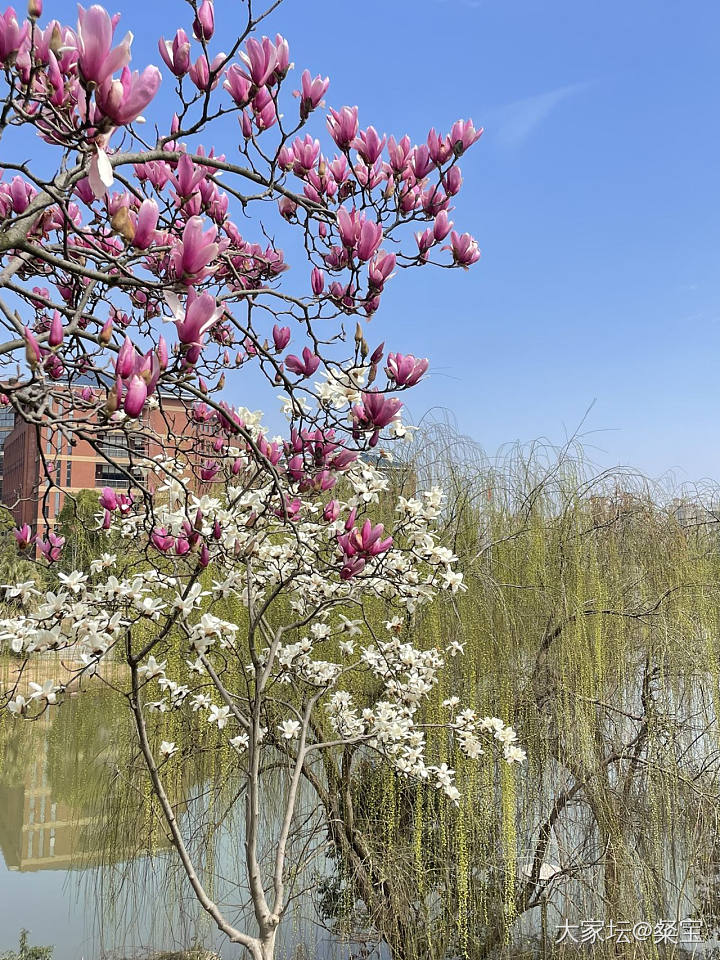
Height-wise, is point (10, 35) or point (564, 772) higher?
point (10, 35)

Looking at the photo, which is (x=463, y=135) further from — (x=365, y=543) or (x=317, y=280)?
(x=365, y=543)

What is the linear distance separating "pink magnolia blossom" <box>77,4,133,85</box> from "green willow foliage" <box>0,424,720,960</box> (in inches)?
84.4

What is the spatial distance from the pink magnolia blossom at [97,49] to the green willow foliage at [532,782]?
7.03ft

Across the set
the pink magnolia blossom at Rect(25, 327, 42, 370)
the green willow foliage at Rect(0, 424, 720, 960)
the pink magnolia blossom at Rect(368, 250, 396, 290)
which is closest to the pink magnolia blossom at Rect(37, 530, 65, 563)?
the pink magnolia blossom at Rect(25, 327, 42, 370)

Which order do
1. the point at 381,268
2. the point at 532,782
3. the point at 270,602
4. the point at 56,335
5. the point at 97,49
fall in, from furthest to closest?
the point at 532,782, the point at 270,602, the point at 381,268, the point at 56,335, the point at 97,49

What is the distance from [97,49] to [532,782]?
246cm

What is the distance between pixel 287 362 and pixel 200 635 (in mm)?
867

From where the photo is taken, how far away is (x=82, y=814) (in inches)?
131

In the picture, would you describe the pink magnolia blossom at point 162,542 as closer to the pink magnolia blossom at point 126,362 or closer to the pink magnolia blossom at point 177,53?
the pink magnolia blossom at point 126,362

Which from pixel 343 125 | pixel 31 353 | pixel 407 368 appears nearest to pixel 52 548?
pixel 31 353

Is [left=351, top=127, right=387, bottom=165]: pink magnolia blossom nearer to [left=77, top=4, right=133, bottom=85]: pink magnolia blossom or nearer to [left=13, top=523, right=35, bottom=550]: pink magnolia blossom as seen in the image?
[left=77, top=4, right=133, bottom=85]: pink magnolia blossom

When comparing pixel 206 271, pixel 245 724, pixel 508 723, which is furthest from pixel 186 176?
pixel 508 723

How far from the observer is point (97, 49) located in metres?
0.73

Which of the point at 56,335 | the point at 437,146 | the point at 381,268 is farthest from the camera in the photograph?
the point at 437,146
